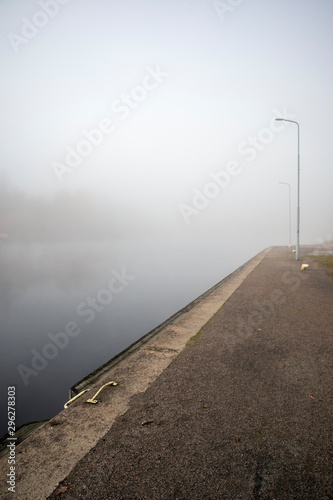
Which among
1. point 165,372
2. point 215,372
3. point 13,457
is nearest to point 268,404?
point 215,372

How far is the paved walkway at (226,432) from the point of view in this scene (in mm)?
2062

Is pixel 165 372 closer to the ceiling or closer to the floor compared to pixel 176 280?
closer to the ceiling

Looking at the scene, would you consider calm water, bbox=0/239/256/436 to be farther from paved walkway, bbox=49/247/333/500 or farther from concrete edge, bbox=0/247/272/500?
paved walkway, bbox=49/247/333/500

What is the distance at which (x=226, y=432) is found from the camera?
2.64 meters

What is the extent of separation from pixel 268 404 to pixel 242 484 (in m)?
1.19

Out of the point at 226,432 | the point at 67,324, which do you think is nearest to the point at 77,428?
the point at 226,432

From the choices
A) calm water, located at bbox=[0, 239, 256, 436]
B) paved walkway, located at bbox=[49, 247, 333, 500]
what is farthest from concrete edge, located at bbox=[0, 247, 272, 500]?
calm water, located at bbox=[0, 239, 256, 436]

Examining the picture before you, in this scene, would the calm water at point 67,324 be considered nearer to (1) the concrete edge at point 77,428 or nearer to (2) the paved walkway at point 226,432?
(1) the concrete edge at point 77,428

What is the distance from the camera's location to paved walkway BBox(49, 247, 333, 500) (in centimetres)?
206

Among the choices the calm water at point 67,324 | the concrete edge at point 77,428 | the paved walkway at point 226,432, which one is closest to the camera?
the paved walkway at point 226,432

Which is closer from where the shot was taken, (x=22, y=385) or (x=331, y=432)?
(x=331, y=432)

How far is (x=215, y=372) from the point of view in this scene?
12.8 feet

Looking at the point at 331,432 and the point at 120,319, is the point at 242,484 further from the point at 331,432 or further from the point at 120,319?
the point at 120,319

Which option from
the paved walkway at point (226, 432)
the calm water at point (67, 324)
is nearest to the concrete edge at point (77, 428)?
the paved walkway at point (226, 432)
